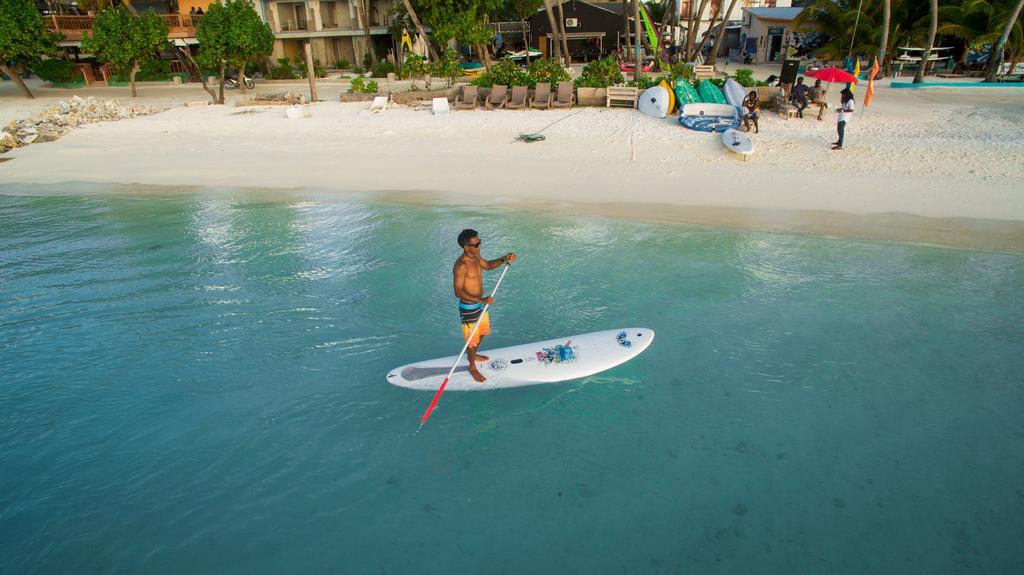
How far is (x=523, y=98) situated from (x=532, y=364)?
15.6 m

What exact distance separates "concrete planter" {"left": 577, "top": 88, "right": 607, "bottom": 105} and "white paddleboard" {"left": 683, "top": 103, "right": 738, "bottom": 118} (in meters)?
3.41

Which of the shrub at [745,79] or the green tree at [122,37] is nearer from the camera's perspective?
the shrub at [745,79]

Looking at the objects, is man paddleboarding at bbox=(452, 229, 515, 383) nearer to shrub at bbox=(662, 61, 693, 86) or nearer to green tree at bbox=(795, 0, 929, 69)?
shrub at bbox=(662, 61, 693, 86)

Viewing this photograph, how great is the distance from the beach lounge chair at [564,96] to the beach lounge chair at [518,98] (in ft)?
3.50

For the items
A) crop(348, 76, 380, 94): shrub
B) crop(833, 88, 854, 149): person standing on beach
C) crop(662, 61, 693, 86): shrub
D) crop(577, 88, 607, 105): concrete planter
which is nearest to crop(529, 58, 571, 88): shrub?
crop(577, 88, 607, 105): concrete planter

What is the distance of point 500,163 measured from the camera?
53.1 ft

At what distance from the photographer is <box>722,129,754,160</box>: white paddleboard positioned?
49.1ft

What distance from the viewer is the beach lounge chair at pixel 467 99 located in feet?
69.5

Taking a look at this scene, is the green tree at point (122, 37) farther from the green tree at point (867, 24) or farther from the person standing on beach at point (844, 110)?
the green tree at point (867, 24)

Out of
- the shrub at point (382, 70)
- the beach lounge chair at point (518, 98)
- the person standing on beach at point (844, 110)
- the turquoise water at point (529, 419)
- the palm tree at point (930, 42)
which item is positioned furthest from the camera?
the shrub at point (382, 70)

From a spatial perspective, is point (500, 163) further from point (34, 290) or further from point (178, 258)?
point (34, 290)

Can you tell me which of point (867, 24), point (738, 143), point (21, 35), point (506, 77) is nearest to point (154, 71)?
point (21, 35)

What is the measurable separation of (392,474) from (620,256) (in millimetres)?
6345

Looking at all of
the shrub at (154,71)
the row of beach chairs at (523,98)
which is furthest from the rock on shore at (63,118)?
the row of beach chairs at (523,98)
